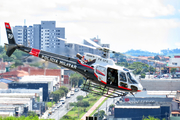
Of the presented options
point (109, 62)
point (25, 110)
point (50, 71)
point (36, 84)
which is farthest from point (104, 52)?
point (50, 71)

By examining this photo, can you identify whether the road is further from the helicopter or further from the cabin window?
the cabin window

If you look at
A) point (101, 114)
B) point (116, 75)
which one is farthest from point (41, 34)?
point (116, 75)

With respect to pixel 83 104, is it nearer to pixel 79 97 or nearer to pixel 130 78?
pixel 79 97

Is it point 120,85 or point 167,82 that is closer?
point 120,85

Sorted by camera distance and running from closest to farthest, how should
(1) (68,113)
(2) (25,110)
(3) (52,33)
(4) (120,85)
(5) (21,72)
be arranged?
(4) (120,85), (2) (25,110), (1) (68,113), (5) (21,72), (3) (52,33)

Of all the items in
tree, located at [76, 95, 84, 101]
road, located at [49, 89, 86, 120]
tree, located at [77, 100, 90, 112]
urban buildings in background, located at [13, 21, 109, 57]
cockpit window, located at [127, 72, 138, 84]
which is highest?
urban buildings in background, located at [13, 21, 109, 57]

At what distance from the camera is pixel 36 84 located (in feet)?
307

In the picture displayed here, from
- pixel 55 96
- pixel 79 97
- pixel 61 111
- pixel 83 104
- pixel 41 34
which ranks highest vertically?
pixel 41 34

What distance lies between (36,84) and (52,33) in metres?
58.4

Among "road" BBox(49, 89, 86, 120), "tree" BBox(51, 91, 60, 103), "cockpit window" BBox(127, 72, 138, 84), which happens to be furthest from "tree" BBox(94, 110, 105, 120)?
"cockpit window" BBox(127, 72, 138, 84)

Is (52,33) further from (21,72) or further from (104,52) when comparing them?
(104,52)

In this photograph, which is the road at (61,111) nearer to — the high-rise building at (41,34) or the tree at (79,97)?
the tree at (79,97)

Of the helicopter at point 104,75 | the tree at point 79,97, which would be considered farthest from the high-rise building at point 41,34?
the helicopter at point 104,75

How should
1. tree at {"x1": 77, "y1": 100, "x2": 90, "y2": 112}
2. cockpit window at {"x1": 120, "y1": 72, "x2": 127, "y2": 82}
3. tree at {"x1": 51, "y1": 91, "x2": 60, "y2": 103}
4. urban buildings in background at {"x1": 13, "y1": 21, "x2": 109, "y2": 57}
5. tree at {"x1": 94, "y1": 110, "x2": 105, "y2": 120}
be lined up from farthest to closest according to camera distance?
1. urban buildings in background at {"x1": 13, "y1": 21, "x2": 109, "y2": 57}
2. tree at {"x1": 51, "y1": 91, "x2": 60, "y2": 103}
3. tree at {"x1": 77, "y1": 100, "x2": 90, "y2": 112}
4. tree at {"x1": 94, "y1": 110, "x2": 105, "y2": 120}
5. cockpit window at {"x1": 120, "y1": 72, "x2": 127, "y2": 82}
